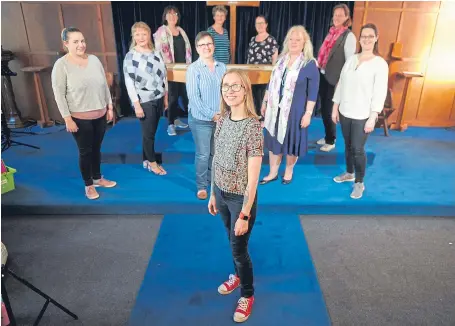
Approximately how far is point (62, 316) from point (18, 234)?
1.12 meters

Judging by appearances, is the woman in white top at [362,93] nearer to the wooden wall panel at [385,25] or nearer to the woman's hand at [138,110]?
the woman's hand at [138,110]

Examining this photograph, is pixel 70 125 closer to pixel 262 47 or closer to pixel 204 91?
pixel 204 91

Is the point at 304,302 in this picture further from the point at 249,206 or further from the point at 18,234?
the point at 18,234

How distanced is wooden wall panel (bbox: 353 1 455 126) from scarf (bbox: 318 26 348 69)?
1441 mm

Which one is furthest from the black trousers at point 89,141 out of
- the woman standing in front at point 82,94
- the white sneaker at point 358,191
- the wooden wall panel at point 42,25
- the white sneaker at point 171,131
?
the wooden wall panel at point 42,25

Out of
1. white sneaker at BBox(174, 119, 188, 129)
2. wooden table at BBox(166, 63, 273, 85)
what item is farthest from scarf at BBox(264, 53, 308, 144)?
white sneaker at BBox(174, 119, 188, 129)

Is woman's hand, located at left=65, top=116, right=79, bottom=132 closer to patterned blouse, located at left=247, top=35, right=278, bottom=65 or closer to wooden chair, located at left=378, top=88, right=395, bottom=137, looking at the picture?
patterned blouse, located at left=247, top=35, right=278, bottom=65

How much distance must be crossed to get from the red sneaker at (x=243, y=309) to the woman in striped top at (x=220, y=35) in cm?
298

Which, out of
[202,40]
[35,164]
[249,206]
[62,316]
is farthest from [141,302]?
[35,164]

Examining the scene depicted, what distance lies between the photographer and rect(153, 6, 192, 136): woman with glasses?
4094 mm

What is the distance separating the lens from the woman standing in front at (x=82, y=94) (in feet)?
8.83

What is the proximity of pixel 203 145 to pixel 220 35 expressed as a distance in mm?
1860

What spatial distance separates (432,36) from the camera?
502cm

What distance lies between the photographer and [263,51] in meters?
4.39
